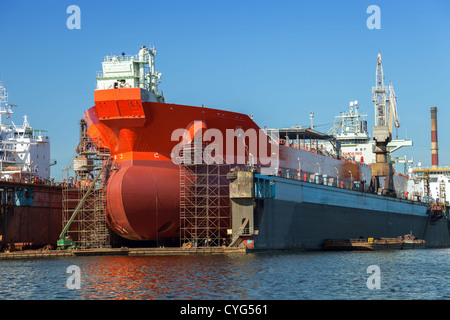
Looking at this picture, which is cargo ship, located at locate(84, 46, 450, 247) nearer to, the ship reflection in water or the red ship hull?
the red ship hull

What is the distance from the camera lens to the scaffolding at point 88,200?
53.5m

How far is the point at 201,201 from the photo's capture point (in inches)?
1976

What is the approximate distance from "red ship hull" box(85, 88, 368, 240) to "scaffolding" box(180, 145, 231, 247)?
2.24 ft

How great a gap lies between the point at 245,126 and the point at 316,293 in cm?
2745

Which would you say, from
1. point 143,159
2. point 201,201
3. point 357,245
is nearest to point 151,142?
point 143,159

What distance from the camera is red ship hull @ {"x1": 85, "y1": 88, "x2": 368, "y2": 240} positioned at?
49938 millimetres

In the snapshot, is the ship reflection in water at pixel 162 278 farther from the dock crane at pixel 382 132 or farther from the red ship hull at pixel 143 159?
the dock crane at pixel 382 132

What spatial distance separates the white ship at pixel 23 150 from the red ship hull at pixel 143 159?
19.2m

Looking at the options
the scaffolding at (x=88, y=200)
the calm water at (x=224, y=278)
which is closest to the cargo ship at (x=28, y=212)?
the scaffolding at (x=88, y=200)

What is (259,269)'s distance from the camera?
121ft

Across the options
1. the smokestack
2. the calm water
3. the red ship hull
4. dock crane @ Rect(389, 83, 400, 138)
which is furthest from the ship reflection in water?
the smokestack

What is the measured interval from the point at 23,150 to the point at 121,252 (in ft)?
95.1
